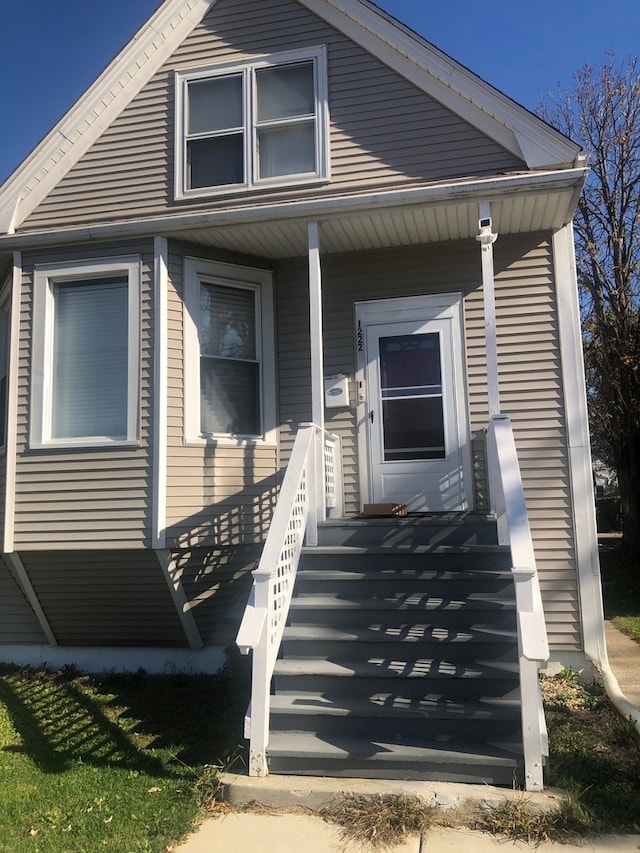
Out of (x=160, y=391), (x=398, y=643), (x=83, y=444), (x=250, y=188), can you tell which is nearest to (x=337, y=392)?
(x=160, y=391)

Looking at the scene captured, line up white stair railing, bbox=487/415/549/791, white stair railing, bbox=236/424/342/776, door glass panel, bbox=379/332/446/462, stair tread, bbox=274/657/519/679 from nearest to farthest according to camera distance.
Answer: white stair railing, bbox=487/415/549/791 < white stair railing, bbox=236/424/342/776 < stair tread, bbox=274/657/519/679 < door glass panel, bbox=379/332/446/462

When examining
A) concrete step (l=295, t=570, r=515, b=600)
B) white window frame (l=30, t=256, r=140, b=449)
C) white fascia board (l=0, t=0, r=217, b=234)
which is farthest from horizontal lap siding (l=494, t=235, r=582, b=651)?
white fascia board (l=0, t=0, r=217, b=234)

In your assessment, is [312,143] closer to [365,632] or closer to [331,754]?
[365,632]

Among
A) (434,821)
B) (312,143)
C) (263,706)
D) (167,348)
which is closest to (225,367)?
(167,348)

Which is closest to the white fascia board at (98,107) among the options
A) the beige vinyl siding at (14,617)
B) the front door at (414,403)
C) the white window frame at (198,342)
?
the white window frame at (198,342)

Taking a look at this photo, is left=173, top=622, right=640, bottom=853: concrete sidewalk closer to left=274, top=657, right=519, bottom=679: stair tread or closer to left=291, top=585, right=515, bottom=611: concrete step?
left=274, top=657, right=519, bottom=679: stair tread

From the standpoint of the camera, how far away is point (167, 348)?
6223 millimetres

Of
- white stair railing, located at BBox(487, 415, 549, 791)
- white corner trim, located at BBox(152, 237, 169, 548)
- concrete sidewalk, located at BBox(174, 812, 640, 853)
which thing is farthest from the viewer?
white corner trim, located at BBox(152, 237, 169, 548)

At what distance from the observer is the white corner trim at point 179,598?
5988mm

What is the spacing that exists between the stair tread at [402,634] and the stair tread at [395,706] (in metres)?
0.35

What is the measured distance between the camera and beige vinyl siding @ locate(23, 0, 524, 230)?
240 inches

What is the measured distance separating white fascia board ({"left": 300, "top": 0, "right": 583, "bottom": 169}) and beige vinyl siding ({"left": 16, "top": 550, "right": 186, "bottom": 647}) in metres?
4.78

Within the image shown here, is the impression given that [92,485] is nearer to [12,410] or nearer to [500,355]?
[12,410]

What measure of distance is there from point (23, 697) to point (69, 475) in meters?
2.05
